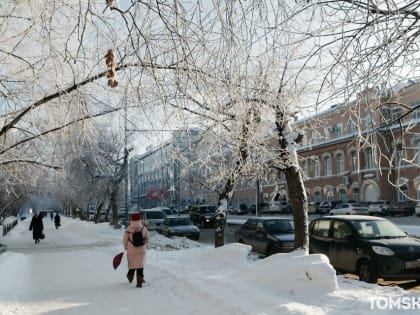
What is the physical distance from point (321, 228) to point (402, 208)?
33710 millimetres

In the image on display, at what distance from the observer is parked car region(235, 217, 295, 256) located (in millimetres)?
15789

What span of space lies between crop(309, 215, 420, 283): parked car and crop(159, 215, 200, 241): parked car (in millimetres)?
13309

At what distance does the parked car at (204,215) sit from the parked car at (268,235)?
21.6 metres

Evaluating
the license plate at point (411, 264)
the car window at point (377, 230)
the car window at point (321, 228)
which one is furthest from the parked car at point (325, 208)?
the license plate at point (411, 264)

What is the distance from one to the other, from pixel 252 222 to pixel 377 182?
38.4 metres

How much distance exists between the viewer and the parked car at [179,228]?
26.1 meters

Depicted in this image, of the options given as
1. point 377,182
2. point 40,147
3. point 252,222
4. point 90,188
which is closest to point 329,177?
point 377,182

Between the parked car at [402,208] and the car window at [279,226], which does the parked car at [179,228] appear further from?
the parked car at [402,208]

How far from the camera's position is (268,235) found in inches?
649

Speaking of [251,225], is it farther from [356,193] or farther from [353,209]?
[356,193]

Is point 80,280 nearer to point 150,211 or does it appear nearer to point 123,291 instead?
point 123,291

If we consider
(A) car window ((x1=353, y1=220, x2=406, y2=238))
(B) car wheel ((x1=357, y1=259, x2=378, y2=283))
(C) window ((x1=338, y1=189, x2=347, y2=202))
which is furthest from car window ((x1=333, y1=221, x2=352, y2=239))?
(C) window ((x1=338, y1=189, x2=347, y2=202))

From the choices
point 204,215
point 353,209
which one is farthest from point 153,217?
point 353,209

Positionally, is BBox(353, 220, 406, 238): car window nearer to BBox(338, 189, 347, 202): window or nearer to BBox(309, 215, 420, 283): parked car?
BBox(309, 215, 420, 283): parked car
